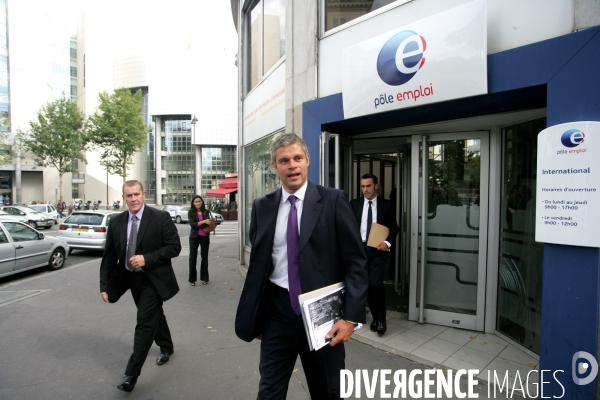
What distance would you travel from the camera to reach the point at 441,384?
11.0 ft

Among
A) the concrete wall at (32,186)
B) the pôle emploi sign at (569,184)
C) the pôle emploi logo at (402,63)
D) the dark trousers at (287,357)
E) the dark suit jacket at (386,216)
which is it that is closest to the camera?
the dark trousers at (287,357)

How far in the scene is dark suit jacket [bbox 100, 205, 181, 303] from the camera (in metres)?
3.41

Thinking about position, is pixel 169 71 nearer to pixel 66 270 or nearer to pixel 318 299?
pixel 66 270

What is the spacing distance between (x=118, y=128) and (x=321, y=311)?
3468 cm

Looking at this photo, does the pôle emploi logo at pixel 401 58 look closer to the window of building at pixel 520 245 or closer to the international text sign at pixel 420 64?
the international text sign at pixel 420 64

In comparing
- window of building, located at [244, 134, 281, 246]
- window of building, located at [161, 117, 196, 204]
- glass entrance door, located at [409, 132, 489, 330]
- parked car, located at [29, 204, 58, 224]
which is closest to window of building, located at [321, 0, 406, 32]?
glass entrance door, located at [409, 132, 489, 330]

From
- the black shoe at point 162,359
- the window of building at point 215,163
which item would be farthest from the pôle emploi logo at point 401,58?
the window of building at point 215,163

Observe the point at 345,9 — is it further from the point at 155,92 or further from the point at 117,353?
the point at 155,92

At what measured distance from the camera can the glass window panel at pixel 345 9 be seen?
459 centimetres

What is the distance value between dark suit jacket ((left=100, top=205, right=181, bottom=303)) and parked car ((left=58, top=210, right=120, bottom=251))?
345 inches

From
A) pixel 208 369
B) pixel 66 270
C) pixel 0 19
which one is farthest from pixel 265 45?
pixel 0 19

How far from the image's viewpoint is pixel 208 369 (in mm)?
3637

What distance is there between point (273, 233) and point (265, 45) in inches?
263

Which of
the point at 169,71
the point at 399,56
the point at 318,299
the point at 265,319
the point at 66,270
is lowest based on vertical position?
the point at 66,270
